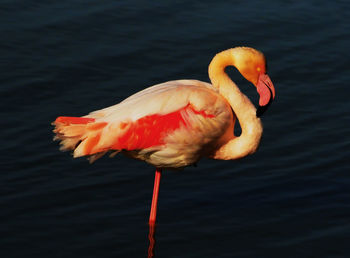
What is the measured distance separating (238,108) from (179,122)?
1.85ft

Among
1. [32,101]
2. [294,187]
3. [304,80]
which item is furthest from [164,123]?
[304,80]

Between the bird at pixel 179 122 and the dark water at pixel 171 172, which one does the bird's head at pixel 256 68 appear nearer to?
the bird at pixel 179 122

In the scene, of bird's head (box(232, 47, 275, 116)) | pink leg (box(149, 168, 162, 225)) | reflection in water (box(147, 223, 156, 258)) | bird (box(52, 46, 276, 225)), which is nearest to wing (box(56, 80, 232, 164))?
bird (box(52, 46, 276, 225))

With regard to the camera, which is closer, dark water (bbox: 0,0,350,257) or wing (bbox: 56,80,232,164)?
wing (bbox: 56,80,232,164)

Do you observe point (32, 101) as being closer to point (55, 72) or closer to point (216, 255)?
point (55, 72)

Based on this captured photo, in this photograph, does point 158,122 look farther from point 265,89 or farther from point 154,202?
point 265,89

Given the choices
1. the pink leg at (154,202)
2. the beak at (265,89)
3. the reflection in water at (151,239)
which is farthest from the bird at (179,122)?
the reflection in water at (151,239)

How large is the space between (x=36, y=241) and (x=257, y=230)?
2.04m

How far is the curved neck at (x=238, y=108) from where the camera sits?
735 cm

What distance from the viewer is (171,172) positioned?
28.0ft

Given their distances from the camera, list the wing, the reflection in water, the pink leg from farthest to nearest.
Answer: the pink leg < the reflection in water < the wing

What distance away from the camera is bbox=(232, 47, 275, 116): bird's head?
733 cm

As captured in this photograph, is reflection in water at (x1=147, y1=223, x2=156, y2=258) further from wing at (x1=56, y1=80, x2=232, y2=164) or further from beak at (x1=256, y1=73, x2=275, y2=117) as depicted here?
beak at (x1=256, y1=73, x2=275, y2=117)

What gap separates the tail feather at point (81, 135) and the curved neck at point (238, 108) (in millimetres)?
1126
